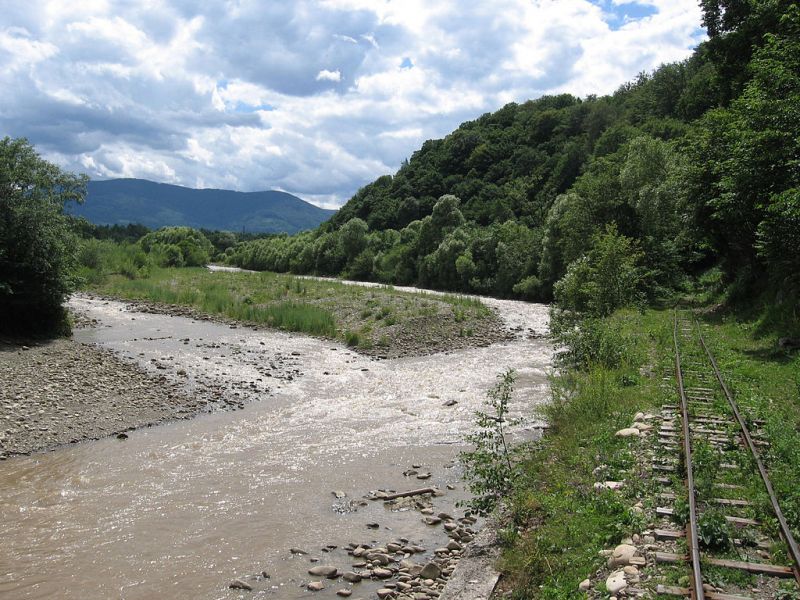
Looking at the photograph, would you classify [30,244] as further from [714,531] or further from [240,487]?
[714,531]

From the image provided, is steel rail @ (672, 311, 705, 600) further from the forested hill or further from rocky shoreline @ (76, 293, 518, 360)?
rocky shoreline @ (76, 293, 518, 360)

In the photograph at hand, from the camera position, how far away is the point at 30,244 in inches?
982

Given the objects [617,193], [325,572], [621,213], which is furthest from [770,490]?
[617,193]

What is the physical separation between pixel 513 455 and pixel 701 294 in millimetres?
29543

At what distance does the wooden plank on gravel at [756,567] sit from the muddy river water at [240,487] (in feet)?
14.5

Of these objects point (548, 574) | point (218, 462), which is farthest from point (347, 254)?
point (548, 574)

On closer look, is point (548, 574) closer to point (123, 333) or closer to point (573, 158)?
point (123, 333)

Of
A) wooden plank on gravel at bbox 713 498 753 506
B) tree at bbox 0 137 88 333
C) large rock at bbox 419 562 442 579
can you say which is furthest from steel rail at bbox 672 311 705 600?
tree at bbox 0 137 88 333

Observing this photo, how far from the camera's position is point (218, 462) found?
1307cm

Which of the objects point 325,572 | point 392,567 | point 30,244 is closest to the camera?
point 325,572

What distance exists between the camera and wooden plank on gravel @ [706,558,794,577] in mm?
5707

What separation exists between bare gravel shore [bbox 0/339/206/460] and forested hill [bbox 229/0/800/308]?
1812cm

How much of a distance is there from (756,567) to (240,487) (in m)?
9.08

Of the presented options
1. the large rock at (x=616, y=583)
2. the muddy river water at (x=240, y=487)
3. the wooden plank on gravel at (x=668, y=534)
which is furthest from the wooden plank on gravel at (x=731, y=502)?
the muddy river water at (x=240, y=487)
